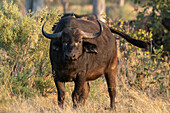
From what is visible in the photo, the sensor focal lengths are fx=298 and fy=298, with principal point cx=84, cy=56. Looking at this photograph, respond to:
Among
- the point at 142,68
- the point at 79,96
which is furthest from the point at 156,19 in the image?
the point at 79,96

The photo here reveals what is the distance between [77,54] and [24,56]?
237 cm

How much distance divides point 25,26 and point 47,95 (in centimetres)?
166

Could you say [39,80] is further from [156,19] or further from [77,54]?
[156,19]

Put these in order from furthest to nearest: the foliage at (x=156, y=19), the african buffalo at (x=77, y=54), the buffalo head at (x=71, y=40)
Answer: the foliage at (x=156, y=19), the african buffalo at (x=77, y=54), the buffalo head at (x=71, y=40)

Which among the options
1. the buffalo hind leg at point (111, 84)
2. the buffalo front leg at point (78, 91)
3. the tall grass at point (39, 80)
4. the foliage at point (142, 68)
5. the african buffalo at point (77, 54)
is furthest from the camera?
the foliage at point (142, 68)

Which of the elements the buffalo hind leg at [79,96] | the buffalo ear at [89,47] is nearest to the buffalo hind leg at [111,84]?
the buffalo hind leg at [79,96]

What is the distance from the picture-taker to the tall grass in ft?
19.6

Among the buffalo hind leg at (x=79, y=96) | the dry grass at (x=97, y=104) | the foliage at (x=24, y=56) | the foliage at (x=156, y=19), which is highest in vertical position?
the foliage at (x=156, y=19)

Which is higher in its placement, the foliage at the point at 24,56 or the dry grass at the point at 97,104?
the foliage at the point at 24,56

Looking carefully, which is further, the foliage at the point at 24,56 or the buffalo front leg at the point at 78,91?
the foliage at the point at 24,56

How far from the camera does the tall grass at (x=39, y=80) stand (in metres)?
5.99

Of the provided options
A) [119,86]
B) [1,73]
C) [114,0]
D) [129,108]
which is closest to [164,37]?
[119,86]

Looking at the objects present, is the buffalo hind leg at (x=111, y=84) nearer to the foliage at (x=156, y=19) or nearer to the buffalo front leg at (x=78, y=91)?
the buffalo front leg at (x=78, y=91)

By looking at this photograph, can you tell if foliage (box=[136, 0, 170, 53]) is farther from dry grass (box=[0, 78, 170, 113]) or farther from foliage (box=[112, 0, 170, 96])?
dry grass (box=[0, 78, 170, 113])
